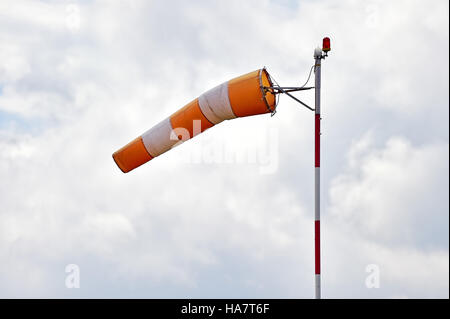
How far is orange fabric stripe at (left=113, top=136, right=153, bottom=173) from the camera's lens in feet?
69.9

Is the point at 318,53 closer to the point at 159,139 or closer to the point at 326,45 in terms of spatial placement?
the point at 326,45

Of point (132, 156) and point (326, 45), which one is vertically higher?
point (326, 45)

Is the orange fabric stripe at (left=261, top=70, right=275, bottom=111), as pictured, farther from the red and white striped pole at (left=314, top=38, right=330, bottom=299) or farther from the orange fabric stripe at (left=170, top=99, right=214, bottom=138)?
the orange fabric stripe at (left=170, top=99, right=214, bottom=138)

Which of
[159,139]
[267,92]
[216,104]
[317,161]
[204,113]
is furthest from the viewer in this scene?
[159,139]

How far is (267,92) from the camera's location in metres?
18.9

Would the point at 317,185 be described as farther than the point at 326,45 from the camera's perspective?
No

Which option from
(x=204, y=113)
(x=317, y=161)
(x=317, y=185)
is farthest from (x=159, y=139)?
(x=317, y=185)

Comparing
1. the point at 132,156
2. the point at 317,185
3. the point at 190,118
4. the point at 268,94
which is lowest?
the point at 317,185

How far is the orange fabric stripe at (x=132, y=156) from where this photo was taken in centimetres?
2131

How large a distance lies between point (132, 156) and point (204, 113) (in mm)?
3505

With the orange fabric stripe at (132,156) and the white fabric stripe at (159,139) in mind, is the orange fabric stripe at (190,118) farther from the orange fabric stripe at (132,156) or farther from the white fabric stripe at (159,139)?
the orange fabric stripe at (132,156)

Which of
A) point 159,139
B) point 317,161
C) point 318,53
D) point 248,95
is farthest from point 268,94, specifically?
point 159,139

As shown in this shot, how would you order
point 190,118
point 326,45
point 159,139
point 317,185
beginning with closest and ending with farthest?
point 317,185
point 326,45
point 190,118
point 159,139
